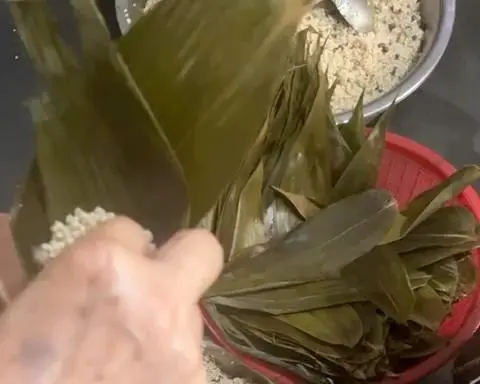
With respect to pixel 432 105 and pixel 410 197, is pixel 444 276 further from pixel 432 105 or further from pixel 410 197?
pixel 432 105

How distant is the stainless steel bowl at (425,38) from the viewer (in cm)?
73

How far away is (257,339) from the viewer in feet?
2.05

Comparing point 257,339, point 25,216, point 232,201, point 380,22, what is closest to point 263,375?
point 257,339

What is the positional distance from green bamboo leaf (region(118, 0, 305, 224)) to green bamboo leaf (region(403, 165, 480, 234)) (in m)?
0.17

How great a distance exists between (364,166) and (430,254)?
0.26 feet

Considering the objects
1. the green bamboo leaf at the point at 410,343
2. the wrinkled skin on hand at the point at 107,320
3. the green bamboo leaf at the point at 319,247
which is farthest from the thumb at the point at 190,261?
the green bamboo leaf at the point at 410,343

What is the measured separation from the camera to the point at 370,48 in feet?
2.62

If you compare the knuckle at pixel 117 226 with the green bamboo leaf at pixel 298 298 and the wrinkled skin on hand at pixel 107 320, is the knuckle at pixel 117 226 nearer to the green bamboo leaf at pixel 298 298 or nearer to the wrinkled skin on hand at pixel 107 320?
the wrinkled skin on hand at pixel 107 320

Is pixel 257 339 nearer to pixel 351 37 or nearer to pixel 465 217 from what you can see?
pixel 465 217

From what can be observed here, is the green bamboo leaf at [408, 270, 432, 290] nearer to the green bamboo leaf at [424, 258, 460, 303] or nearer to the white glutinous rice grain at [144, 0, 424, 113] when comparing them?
the green bamboo leaf at [424, 258, 460, 303]

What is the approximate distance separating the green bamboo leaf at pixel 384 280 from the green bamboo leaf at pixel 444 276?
0.04 meters

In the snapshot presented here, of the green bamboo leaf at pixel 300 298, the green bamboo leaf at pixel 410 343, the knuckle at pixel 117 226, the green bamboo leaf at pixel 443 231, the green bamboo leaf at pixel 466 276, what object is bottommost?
the green bamboo leaf at pixel 410 343

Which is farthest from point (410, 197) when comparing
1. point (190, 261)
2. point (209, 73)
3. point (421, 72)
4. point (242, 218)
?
point (190, 261)

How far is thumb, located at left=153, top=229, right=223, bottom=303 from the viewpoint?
10.4 inches
